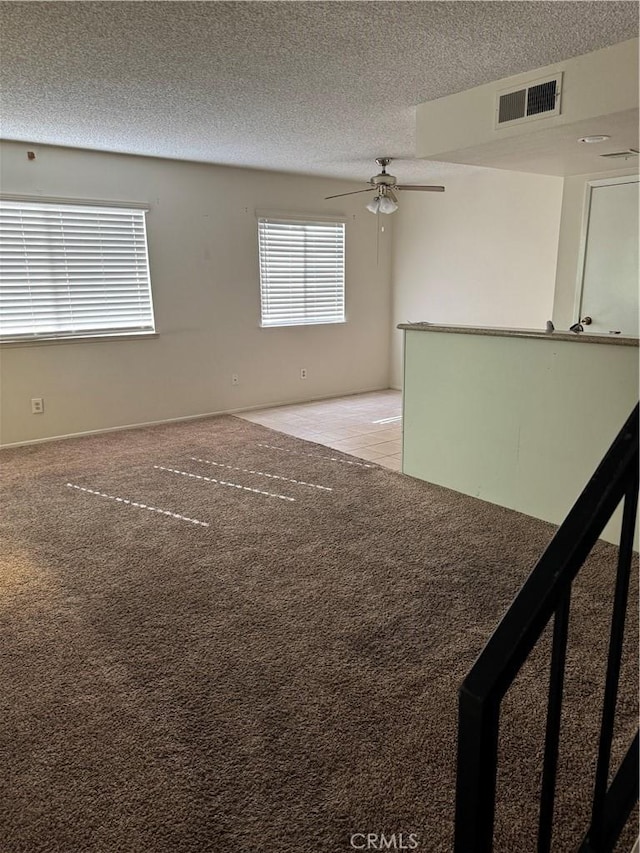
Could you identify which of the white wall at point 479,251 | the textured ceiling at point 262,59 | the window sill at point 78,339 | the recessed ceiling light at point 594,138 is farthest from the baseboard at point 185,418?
the recessed ceiling light at point 594,138

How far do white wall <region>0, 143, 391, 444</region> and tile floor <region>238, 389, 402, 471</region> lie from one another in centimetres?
35

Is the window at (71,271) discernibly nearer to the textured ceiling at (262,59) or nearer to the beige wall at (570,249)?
the textured ceiling at (262,59)

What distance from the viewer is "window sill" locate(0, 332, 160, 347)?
16.0 feet

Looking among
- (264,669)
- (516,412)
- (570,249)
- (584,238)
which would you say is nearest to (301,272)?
(570,249)

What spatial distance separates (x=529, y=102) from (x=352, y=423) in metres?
3.21

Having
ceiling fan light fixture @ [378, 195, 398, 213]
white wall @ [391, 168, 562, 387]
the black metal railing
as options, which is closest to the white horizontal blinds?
→ white wall @ [391, 168, 562, 387]

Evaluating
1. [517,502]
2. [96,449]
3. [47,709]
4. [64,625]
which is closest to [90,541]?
[64,625]

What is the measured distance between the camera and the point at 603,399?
297 centimetres

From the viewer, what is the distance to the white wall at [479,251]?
18.0 feet

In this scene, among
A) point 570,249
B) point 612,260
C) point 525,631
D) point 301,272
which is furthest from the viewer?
point 301,272

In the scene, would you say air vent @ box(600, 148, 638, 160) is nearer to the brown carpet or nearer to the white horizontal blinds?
the brown carpet

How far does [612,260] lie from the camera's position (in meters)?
4.62

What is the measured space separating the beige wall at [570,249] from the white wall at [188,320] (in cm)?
252

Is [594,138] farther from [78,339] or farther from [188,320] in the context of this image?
[78,339]
